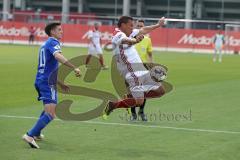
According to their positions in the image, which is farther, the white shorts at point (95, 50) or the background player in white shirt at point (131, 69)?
the white shorts at point (95, 50)

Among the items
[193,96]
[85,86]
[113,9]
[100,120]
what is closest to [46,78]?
[100,120]

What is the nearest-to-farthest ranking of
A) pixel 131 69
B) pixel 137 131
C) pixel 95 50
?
pixel 137 131 < pixel 131 69 < pixel 95 50

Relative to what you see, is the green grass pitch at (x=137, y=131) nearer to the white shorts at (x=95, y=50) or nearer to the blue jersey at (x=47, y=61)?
the blue jersey at (x=47, y=61)

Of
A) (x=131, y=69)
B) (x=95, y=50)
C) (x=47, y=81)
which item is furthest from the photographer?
(x=95, y=50)

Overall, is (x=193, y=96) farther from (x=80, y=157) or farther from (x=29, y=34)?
(x=29, y=34)

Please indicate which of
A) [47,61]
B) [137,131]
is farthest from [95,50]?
[47,61]

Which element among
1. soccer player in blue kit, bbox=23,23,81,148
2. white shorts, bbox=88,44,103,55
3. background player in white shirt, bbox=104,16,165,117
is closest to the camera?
soccer player in blue kit, bbox=23,23,81,148

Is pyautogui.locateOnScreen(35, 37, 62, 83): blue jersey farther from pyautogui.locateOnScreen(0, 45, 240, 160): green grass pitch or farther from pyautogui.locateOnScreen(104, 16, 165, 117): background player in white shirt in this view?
pyautogui.locateOnScreen(104, 16, 165, 117): background player in white shirt

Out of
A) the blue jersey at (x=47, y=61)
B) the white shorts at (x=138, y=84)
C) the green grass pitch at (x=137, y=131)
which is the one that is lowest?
the green grass pitch at (x=137, y=131)

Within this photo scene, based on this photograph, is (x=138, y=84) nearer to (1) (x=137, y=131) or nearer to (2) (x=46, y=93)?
(1) (x=137, y=131)

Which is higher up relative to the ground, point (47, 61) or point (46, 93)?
point (47, 61)

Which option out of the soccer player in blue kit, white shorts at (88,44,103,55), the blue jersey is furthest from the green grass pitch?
white shorts at (88,44,103,55)

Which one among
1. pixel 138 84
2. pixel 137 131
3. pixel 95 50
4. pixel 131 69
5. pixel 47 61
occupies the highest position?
pixel 47 61

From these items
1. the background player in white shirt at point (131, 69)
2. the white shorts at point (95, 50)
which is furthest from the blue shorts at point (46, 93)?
the white shorts at point (95, 50)
